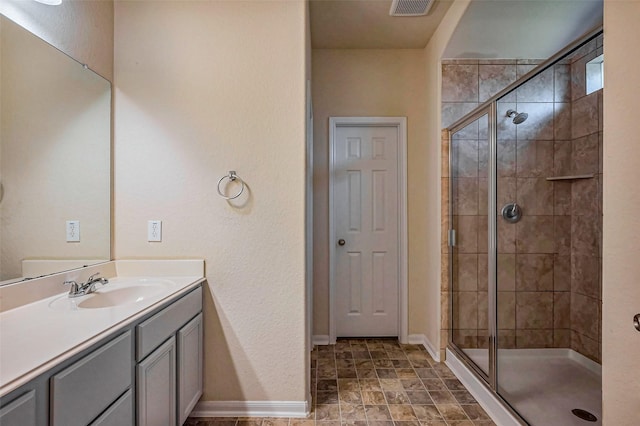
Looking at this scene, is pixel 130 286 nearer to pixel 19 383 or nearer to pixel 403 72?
pixel 19 383

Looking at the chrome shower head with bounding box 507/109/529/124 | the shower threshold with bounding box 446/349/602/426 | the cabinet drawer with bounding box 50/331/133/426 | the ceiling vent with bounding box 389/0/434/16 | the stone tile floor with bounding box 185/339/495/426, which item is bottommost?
the stone tile floor with bounding box 185/339/495/426

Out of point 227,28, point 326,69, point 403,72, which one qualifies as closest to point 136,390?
point 227,28

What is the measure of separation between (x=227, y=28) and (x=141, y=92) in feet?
2.15

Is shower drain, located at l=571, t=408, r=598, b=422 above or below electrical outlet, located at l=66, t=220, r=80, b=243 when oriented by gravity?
below

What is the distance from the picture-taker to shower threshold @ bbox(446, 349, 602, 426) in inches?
65.4

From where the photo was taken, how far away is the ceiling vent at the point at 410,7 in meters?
2.12

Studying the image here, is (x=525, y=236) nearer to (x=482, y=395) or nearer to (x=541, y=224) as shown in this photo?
(x=541, y=224)

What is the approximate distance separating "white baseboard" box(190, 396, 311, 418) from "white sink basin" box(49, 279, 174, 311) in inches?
30.7

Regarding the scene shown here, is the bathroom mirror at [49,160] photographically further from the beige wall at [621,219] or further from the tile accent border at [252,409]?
the beige wall at [621,219]

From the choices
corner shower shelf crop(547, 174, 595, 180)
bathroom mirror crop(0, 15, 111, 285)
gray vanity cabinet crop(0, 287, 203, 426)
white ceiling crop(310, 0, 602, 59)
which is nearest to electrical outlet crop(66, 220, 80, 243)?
bathroom mirror crop(0, 15, 111, 285)

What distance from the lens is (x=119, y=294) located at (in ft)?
4.97

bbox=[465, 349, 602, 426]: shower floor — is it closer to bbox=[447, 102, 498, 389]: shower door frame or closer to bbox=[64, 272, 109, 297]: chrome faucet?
bbox=[447, 102, 498, 389]: shower door frame

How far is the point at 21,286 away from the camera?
4.11 feet

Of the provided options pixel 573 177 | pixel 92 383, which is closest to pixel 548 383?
pixel 573 177
